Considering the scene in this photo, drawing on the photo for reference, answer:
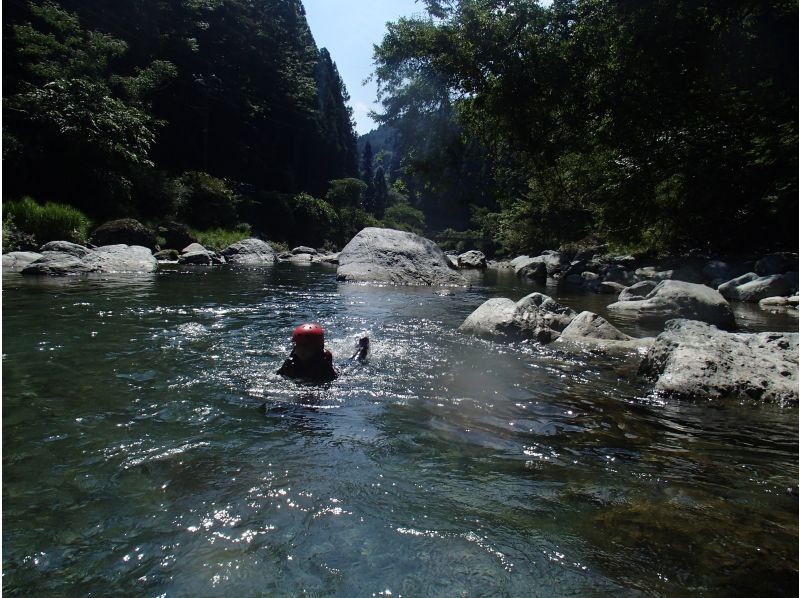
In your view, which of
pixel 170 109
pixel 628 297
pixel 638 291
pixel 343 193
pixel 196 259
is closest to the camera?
pixel 628 297

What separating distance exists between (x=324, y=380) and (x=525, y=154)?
16.4 ft

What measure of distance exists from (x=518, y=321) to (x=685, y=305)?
14.0 ft

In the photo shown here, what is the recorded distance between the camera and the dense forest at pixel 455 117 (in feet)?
19.2

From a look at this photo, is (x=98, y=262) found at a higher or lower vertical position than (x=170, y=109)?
lower

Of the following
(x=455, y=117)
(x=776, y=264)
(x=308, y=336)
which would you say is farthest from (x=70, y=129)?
(x=776, y=264)

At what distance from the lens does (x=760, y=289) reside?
1347 cm

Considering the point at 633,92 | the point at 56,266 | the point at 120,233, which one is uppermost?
the point at 633,92

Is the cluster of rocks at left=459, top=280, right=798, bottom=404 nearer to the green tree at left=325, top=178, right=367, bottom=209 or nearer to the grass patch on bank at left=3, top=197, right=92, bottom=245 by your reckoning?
the grass patch on bank at left=3, top=197, right=92, bottom=245

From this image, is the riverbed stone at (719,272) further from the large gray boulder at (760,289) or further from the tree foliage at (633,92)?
the tree foliage at (633,92)

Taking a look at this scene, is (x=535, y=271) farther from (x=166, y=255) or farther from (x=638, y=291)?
(x=166, y=255)

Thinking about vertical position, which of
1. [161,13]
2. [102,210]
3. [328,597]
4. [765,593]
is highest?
[161,13]

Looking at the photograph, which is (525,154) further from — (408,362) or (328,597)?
(328,597)

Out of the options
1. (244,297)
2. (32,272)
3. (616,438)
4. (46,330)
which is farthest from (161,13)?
(616,438)

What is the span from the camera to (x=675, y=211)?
27.8 feet
